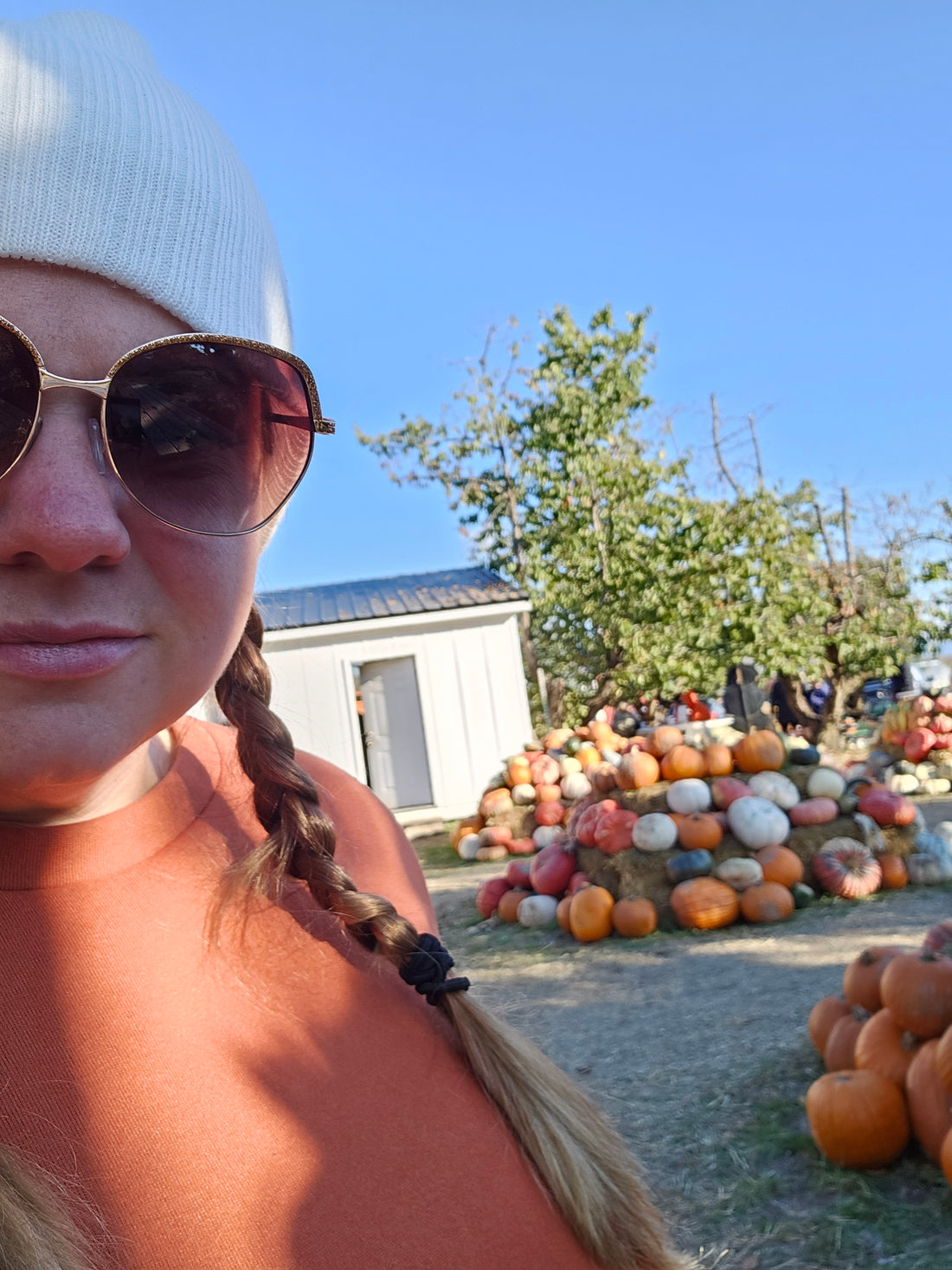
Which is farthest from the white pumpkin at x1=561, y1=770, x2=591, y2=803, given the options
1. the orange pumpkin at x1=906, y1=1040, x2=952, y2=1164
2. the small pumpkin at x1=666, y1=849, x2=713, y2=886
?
the orange pumpkin at x1=906, y1=1040, x2=952, y2=1164

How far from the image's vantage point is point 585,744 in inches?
399

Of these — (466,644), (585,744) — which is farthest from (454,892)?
(466,644)

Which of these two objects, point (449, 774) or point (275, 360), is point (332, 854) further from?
point (449, 774)

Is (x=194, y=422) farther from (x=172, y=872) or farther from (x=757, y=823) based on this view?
(x=757, y=823)

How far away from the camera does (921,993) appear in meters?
2.68

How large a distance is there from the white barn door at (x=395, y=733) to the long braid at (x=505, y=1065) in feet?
41.2

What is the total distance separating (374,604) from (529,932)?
8.50m

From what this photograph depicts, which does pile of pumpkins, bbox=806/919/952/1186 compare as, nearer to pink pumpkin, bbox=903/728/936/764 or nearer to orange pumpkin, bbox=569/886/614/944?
orange pumpkin, bbox=569/886/614/944

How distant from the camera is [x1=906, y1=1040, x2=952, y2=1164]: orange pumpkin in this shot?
2463mm

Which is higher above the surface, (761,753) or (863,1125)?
(761,753)

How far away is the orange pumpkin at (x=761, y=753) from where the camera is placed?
649 centimetres

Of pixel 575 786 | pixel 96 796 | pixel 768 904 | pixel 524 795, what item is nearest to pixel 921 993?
pixel 96 796

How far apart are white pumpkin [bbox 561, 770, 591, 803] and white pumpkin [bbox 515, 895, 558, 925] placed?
2.96 meters

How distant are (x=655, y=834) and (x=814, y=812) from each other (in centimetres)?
108
